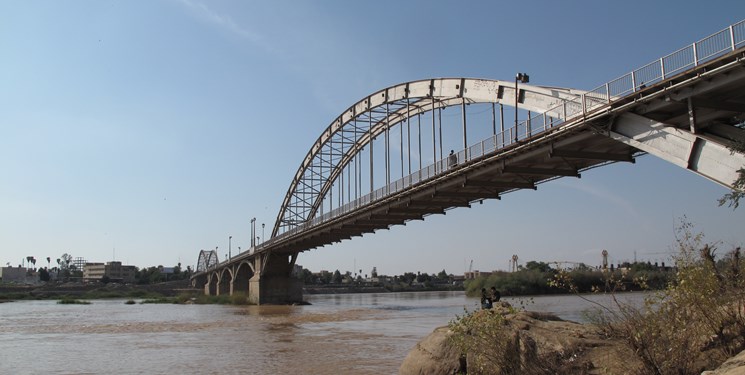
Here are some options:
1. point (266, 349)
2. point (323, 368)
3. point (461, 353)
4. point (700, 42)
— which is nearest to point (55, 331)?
Answer: point (266, 349)

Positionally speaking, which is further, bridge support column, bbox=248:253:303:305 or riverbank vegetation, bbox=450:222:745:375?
bridge support column, bbox=248:253:303:305

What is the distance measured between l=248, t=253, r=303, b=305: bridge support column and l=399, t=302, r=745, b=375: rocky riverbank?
66.3m

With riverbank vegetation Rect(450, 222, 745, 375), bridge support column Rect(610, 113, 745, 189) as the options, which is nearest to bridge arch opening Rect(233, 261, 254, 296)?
bridge support column Rect(610, 113, 745, 189)

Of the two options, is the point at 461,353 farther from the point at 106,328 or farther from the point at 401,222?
the point at 401,222

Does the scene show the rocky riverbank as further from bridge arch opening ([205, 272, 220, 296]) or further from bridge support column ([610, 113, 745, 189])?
bridge arch opening ([205, 272, 220, 296])

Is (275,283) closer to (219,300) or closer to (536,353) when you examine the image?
(219,300)

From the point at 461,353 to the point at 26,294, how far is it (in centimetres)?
13259

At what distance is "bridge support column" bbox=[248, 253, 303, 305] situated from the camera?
248 feet

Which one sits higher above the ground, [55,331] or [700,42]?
[700,42]

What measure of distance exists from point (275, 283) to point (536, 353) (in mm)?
70027

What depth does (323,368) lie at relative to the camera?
17.7m

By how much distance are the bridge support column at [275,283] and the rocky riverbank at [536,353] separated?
2610 inches

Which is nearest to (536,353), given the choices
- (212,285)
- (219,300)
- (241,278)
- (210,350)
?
(210,350)

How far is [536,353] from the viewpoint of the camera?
9.06 meters
